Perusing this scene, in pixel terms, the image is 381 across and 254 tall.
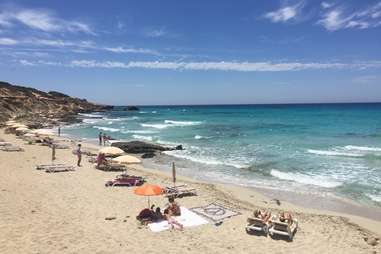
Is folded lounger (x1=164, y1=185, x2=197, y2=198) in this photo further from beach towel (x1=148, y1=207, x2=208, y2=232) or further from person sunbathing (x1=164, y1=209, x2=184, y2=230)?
person sunbathing (x1=164, y1=209, x2=184, y2=230)

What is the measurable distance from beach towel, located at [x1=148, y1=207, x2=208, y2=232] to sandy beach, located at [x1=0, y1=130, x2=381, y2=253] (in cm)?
27

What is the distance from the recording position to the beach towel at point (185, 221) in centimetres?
1195

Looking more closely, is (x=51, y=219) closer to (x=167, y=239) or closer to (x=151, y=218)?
(x=151, y=218)

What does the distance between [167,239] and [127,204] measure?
12.5ft

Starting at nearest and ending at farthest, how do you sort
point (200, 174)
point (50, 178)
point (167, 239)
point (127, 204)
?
point (167, 239), point (127, 204), point (50, 178), point (200, 174)

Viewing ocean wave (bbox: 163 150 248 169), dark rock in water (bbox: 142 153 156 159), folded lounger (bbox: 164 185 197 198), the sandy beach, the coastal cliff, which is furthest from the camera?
the coastal cliff

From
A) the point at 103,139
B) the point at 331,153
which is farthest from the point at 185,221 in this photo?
the point at 103,139

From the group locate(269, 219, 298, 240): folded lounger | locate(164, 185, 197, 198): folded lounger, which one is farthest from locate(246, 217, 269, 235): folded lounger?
locate(164, 185, 197, 198): folded lounger

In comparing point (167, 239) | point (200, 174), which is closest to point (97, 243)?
point (167, 239)

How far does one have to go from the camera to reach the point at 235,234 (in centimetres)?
1164

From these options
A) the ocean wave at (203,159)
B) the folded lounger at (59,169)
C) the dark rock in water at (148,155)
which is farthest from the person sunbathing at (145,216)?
the dark rock in water at (148,155)

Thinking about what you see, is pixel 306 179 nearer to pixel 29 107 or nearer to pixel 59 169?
pixel 59 169

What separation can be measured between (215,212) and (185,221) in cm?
138

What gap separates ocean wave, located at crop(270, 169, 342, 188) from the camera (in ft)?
62.9
